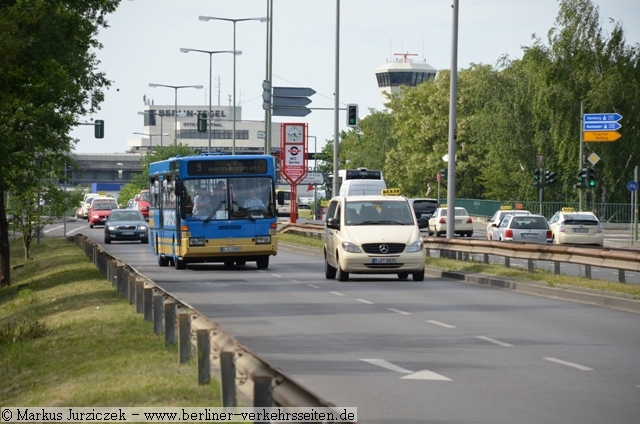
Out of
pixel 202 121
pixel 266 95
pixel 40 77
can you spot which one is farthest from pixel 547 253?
pixel 202 121

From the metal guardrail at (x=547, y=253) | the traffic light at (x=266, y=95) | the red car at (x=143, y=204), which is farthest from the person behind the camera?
the red car at (x=143, y=204)

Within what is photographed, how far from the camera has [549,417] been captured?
390 inches

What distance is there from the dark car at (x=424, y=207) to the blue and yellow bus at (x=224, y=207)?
1626 inches

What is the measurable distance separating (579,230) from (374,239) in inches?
895

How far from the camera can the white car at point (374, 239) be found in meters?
28.2

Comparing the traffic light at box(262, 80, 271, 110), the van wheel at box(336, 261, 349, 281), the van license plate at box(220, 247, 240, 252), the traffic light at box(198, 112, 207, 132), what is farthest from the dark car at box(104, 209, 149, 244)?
the van wheel at box(336, 261, 349, 281)

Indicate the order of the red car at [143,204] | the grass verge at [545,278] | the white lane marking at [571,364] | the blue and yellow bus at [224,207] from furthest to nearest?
the red car at [143,204]
the blue and yellow bus at [224,207]
the grass verge at [545,278]
the white lane marking at [571,364]

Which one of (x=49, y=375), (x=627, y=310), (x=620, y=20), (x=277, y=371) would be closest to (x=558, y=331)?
(x=627, y=310)

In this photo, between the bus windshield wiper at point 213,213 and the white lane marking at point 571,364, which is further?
the bus windshield wiper at point 213,213

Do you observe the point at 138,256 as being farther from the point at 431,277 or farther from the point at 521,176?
the point at 521,176

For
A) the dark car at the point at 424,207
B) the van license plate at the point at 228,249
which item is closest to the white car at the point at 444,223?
the dark car at the point at 424,207

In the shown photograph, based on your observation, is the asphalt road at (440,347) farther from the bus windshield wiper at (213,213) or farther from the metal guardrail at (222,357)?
the bus windshield wiper at (213,213)

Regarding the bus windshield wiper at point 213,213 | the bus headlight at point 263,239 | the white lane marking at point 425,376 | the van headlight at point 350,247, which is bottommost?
the bus headlight at point 263,239

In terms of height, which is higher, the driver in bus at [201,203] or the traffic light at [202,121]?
the traffic light at [202,121]
